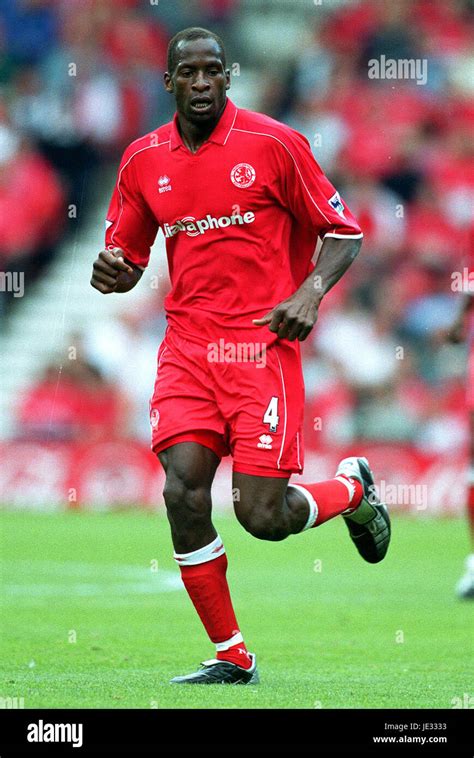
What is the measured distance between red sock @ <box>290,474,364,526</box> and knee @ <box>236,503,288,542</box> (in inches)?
12.3

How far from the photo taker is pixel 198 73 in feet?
18.2

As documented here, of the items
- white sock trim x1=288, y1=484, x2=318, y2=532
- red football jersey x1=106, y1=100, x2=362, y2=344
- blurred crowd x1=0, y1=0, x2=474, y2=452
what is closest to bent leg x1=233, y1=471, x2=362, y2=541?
white sock trim x1=288, y1=484, x2=318, y2=532

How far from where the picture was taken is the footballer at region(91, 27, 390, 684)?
5574 mm

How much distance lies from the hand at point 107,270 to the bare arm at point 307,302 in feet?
2.08

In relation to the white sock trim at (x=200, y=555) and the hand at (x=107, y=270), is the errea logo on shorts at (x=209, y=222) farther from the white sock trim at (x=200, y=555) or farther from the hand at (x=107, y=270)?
the white sock trim at (x=200, y=555)

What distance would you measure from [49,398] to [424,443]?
4017 millimetres

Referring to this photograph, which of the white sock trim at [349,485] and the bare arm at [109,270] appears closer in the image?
the bare arm at [109,270]

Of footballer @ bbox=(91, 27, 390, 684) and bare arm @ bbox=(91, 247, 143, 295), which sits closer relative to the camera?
footballer @ bbox=(91, 27, 390, 684)

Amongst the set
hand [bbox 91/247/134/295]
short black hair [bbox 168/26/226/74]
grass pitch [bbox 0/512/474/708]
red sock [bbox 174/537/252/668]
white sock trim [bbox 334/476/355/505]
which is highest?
short black hair [bbox 168/26/226/74]

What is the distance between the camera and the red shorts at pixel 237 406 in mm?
5602

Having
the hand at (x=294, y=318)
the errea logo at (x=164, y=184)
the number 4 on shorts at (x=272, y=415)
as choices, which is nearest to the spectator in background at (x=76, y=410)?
the errea logo at (x=164, y=184)

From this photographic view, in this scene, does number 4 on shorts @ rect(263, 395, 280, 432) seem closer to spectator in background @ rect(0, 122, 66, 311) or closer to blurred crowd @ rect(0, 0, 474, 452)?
blurred crowd @ rect(0, 0, 474, 452)

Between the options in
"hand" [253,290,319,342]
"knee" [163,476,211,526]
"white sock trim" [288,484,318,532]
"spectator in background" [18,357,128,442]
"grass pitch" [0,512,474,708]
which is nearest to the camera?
"grass pitch" [0,512,474,708]
